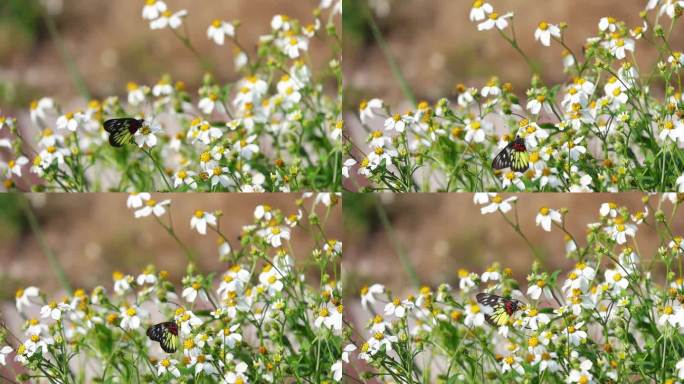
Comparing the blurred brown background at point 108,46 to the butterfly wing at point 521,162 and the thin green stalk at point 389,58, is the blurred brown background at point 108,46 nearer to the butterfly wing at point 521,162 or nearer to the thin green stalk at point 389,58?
the thin green stalk at point 389,58

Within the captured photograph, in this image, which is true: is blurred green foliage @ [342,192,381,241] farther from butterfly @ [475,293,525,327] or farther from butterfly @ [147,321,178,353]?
butterfly @ [147,321,178,353]

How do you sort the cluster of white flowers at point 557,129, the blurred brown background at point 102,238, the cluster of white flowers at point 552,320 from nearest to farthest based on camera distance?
the cluster of white flowers at point 552,320 → the cluster of white flowers at point 557,129 → the blurred brown background at point 102,238

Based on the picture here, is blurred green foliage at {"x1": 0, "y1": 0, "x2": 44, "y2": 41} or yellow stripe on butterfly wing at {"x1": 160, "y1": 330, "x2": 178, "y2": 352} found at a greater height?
blurred green foliage at {"x1": 0, "y1": 0, "x2": 44, "y2": 41}

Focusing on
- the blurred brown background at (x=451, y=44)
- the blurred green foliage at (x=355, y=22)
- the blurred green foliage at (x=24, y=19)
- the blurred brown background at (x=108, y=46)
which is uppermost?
the blurred green foliage at (x=24, y=19)

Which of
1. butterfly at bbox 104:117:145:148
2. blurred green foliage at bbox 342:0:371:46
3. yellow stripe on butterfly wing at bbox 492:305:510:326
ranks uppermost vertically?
blurred green foliage at bbox 342:0:371:46

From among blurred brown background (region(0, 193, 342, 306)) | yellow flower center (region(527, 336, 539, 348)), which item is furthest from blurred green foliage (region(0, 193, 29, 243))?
yellow flower center (region(527, 336, 539, 348))

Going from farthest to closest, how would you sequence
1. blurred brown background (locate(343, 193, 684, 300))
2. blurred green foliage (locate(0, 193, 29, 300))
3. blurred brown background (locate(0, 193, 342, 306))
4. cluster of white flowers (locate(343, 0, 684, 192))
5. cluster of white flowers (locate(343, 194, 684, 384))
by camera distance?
1. blurred green foliage (locate(0, 193, 29, 300))
2. blurred brown background (locate(0, 193, 342, 306))
3. blurred brown background (locate(343, 193, 684, 300))
4. cluster of white flowers (locate(343, 0, 684, 192))
5. cluster of white flowers (locate(343, 194, 684, 384))

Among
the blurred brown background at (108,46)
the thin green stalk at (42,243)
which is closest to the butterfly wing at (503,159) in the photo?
the blurred brown background at (108,46)

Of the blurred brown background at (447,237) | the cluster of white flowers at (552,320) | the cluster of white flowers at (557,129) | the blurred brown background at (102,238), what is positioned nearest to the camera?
the cluster of white flowers at (552,320)

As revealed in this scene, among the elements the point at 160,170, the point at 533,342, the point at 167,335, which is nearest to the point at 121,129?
the point at 160,170
